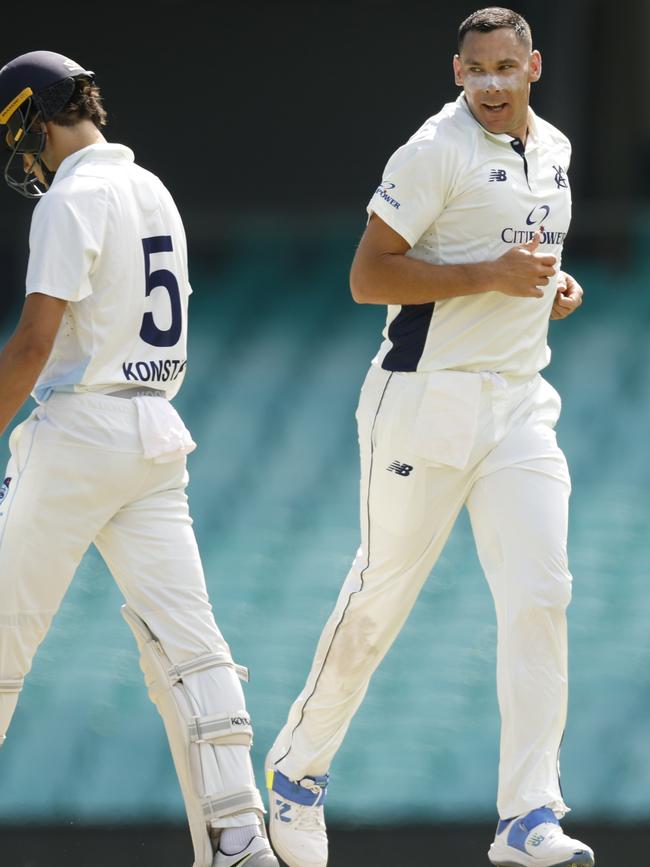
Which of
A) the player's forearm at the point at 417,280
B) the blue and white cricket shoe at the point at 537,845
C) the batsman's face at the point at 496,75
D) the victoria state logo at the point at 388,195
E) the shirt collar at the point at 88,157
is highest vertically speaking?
the batsman's face at the point at 496,75

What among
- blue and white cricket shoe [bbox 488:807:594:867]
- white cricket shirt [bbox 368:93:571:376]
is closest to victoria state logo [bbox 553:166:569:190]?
white cricket shirt [bbox 368:93:571:376]

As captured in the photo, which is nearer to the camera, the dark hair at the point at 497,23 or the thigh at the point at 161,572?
the thigh at the point at 161,572

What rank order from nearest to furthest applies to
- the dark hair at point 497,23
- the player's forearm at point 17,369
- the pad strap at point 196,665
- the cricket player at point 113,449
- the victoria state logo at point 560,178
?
the player's forearm at point 17,369, the cricket player at point 113,449, the pad strap at point 196,665, the dark hair at point 497,23, the victoria state logo at point 560,178

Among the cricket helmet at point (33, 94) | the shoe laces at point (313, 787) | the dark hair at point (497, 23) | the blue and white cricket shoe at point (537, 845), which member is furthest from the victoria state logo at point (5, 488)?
the dark hair at point (497, 23)

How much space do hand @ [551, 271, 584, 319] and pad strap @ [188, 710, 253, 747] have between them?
1125mm

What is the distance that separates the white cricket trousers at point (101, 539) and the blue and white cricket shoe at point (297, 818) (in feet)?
1.12

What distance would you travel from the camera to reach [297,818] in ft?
11.6

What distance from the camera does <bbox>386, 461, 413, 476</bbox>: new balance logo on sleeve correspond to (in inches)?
133

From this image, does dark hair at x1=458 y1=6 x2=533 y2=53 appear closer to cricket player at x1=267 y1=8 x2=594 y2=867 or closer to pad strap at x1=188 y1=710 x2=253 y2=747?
cricket player at x1=267 y1=8 x2=594 y2=867

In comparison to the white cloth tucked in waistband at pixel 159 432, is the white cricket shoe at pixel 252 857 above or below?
below

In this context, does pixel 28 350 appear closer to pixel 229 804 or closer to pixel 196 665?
pixel 196 665

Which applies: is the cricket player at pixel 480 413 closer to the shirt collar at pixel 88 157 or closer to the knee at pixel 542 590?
the knee at pixel 542 590

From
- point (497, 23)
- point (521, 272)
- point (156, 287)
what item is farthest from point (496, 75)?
point (156, 287)

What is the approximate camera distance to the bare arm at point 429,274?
326cm
